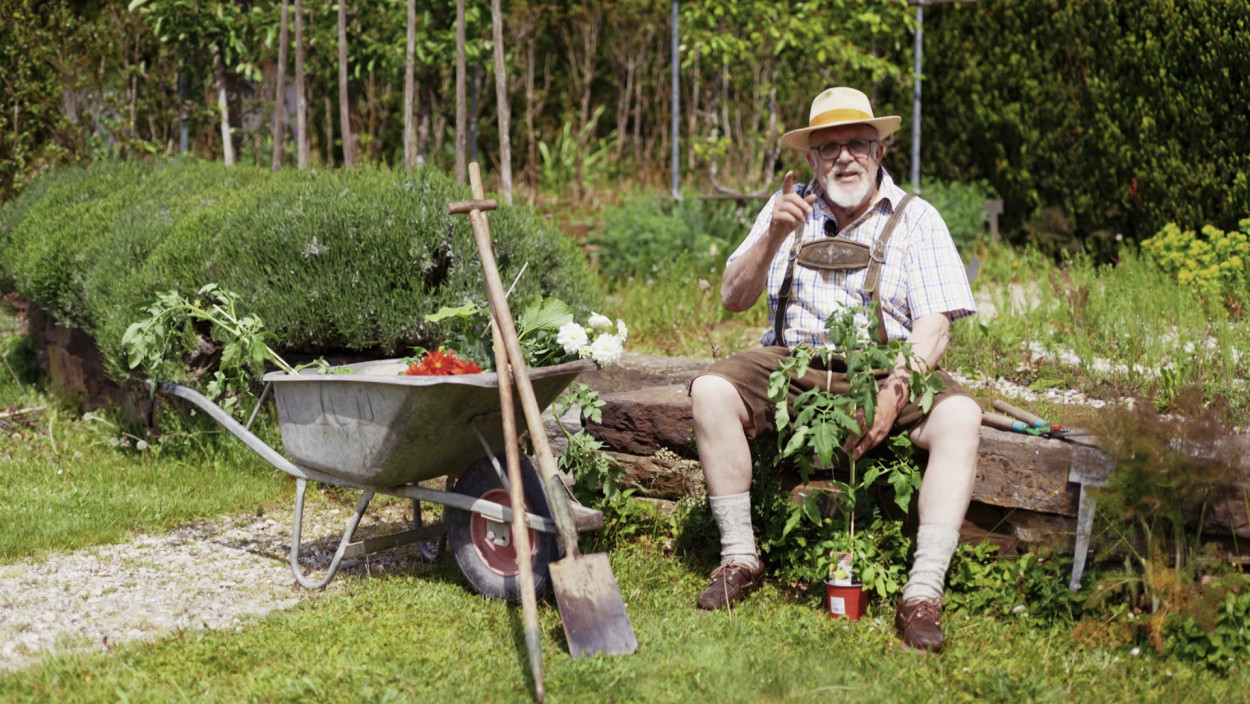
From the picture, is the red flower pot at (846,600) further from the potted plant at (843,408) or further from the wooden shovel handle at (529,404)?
the wooden shovel handle at (529,404)

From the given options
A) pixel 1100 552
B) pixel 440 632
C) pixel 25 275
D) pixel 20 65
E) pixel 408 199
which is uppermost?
pixel 20 65

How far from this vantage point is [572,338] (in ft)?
11.4

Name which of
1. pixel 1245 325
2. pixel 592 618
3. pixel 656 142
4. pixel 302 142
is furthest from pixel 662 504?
pixel 656 142

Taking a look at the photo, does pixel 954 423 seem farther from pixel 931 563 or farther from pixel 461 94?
pixel 461 94

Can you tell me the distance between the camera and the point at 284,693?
286cm

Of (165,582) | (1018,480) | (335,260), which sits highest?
(335,260)

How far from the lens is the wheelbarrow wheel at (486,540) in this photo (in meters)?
3.52

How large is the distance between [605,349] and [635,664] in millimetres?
914

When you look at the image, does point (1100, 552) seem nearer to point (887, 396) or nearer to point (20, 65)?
point (887, 396)

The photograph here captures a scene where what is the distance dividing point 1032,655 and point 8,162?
7.78 m

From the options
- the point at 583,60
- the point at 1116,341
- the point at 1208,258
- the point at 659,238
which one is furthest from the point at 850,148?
the point at 583,60

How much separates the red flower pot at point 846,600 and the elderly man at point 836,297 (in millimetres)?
155

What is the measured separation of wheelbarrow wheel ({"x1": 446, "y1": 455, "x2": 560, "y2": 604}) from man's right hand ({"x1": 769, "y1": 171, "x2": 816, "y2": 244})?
1006 mm

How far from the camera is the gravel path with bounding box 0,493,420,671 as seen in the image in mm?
3385
